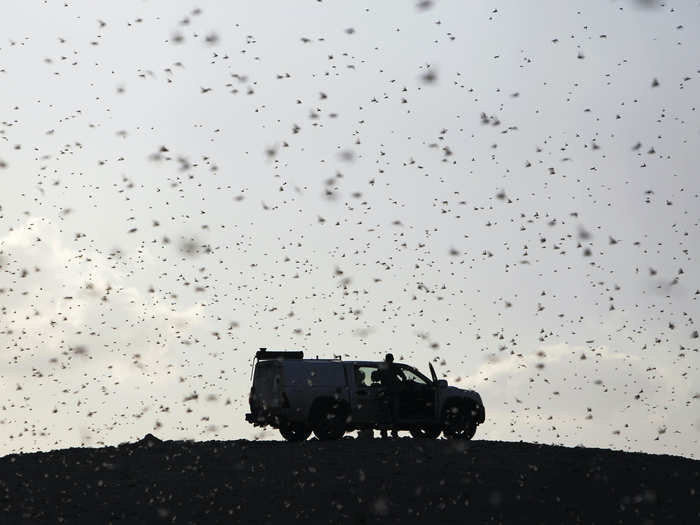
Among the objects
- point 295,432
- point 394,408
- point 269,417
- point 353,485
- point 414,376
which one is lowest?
point 295,432

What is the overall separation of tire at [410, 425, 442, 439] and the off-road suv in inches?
6.0

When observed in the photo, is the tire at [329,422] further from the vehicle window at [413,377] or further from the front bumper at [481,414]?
the front bumper at [481,414]

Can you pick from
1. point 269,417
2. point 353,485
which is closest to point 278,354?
point 269,417

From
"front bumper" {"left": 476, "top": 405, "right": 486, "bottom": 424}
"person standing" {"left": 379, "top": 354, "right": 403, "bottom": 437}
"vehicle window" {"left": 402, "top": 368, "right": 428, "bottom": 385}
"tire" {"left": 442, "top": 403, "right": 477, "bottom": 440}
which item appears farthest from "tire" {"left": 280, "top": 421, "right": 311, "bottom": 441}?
"front bumper" {"left": 476, "top": 405, "right": 486, "bottom": 424}

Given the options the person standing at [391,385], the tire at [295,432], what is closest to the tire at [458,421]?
the person standing at [391,385]

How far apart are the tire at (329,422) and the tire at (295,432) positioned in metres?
0.90

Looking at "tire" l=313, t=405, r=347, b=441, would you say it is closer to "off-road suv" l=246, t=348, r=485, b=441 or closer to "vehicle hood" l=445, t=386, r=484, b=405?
"off-road suv" l=246, t=348, r=485, b=441

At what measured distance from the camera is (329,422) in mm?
28828

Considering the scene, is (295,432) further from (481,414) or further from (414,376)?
(481,414)

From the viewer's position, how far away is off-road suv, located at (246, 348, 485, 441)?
28.7 metres

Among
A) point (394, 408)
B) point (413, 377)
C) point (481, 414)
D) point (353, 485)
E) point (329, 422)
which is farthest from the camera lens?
point (481, 414)

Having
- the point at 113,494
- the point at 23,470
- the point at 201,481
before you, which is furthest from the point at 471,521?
the point at 23,470

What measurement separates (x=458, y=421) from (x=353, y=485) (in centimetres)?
680

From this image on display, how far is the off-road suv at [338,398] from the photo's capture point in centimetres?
2869
